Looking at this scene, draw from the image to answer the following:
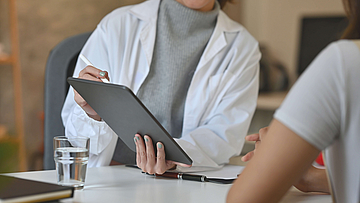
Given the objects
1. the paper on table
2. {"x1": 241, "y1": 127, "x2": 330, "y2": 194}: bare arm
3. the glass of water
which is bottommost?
the paper on table

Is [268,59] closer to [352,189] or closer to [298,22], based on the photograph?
[298,22]

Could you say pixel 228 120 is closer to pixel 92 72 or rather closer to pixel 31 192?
pixel 92 72

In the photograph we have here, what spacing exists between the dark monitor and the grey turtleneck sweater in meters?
2.35

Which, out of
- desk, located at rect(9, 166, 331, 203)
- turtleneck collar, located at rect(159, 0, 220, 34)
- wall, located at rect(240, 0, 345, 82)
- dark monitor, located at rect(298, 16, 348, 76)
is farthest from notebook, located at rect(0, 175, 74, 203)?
wall, located at rect(240, 0, 345, 82)

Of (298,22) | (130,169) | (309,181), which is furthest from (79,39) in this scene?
Result: (298,22)

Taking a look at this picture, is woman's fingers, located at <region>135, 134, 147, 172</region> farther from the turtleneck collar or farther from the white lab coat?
the turtleneck collar

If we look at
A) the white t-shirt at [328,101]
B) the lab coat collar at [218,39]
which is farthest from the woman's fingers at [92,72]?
the white t-shirt at [328,101]

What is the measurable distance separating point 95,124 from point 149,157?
0.84ft

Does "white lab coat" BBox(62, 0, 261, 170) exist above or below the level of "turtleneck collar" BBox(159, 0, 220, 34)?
below

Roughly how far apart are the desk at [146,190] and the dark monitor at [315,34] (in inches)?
111

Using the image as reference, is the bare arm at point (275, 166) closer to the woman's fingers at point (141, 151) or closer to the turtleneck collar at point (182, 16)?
the woman's fingers at point (141, 151)

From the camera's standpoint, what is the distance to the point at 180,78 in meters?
1.21

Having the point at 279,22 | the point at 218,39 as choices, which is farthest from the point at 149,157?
the point at 279,22

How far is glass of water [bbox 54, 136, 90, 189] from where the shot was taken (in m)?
0.66
